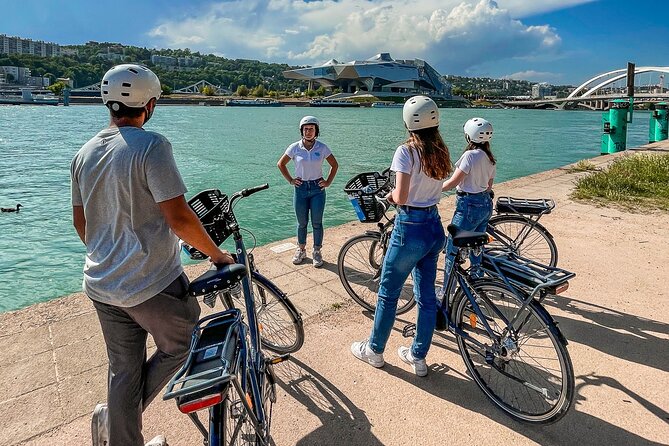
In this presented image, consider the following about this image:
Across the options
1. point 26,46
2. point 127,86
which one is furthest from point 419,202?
point 26,46

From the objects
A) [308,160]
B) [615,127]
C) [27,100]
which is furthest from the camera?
[27,100]

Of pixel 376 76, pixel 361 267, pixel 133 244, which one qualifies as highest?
pixel 376 76

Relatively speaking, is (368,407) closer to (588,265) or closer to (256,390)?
(256,390)

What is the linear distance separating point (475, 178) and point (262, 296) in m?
1.97

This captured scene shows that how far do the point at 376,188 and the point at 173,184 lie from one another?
7.79 feet

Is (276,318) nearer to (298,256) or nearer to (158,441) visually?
(158,441)

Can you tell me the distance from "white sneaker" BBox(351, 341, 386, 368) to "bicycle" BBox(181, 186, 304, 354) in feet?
1.25

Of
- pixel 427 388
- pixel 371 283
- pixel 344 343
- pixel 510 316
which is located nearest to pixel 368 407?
pixel 427 388

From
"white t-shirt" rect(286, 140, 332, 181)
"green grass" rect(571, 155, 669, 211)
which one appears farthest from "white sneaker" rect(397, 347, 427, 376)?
"green grass" rect(571, 155, 669, 211)

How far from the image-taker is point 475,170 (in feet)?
12.0

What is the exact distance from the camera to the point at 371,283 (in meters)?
4.03

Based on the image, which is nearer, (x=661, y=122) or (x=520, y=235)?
(x=520, y=235)

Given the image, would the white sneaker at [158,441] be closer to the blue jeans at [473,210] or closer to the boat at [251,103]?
the blue jeans at [473,210]

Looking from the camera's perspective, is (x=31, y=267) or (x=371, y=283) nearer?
(x=371, y=283)
